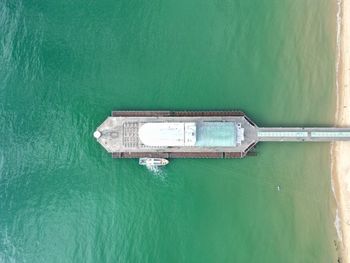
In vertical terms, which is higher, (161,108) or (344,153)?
(161,108)

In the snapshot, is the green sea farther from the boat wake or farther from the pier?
the pier

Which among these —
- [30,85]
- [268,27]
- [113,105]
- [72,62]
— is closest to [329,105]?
[268,27]

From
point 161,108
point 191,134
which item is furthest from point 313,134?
point 161,108

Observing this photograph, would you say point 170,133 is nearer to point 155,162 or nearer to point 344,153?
point 155,162

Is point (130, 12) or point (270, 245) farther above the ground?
point (130, 12)

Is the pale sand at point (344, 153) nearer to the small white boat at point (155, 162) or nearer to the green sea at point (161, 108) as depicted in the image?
the green sea at point (161, 108)

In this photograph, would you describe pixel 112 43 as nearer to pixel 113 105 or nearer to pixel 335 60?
pixel 113 105

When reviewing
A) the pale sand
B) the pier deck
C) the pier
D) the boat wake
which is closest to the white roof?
the pier
